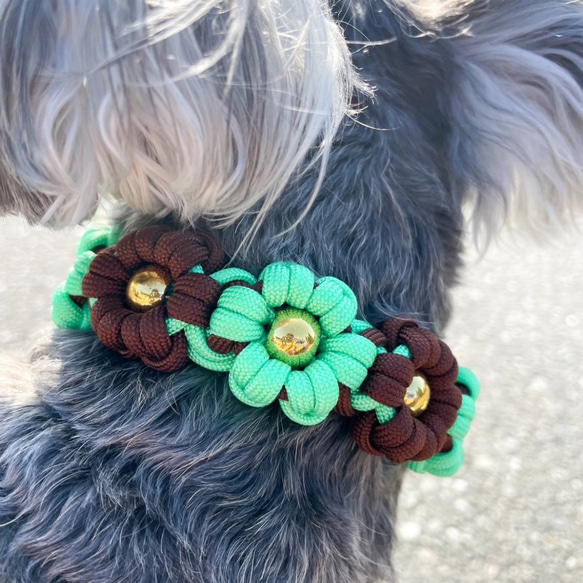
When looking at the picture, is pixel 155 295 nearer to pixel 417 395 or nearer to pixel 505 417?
pixel 417 395

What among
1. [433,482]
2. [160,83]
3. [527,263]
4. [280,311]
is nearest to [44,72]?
[160,83]

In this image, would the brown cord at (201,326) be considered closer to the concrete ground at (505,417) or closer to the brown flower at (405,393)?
the brown flower at (405,393)

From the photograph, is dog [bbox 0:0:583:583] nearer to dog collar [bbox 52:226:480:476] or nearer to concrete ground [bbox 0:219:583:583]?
dog collar [bbox 52:226:480:476]

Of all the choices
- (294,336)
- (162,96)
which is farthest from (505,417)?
(162,96)

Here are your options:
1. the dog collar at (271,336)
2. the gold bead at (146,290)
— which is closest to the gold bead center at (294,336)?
the dog collar at (271,336)

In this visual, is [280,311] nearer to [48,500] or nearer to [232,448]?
[232,448]

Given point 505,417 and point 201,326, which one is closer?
point 201,326
